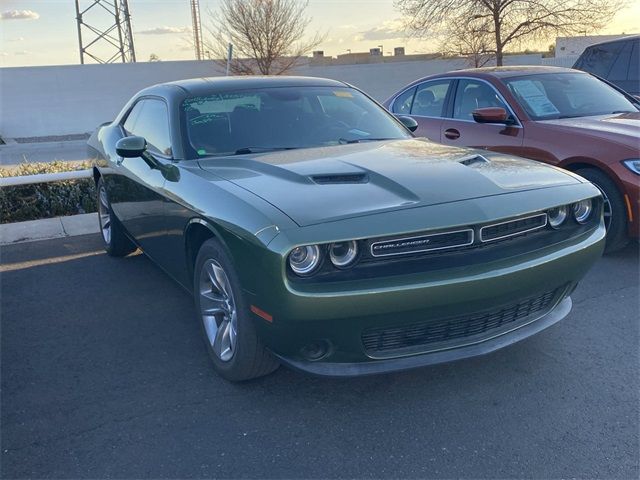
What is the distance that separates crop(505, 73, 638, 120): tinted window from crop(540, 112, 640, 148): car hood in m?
0.19

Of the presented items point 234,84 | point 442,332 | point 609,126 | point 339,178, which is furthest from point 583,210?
point 234,84

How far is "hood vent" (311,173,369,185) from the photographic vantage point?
313 centimetres

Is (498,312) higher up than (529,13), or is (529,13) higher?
(529,13)

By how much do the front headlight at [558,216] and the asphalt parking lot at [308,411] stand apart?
79 cm

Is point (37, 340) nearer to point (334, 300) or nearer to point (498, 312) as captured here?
point (334, 300)

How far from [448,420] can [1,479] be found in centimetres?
201

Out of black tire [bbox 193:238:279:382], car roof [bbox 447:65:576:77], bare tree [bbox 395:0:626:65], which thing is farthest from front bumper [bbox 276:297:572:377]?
bare tree [bbox 395:0:626:65]

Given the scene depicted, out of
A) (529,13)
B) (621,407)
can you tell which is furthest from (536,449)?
(529,13)

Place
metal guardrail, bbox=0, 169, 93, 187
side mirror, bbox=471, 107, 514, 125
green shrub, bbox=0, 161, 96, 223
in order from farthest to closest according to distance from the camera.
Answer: green shrub, bbox=0, 161, 96, 223 → metal guardrail, bbox=0, 169, 93, 187 → side mirror, bbox=471, 107, 514, 125

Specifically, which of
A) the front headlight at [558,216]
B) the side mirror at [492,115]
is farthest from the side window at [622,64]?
the front headlight at [558,216]

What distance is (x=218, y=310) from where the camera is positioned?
3.34 metres

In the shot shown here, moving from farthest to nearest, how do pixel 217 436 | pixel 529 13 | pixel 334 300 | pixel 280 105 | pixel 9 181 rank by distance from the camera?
1. pixel 529 13
2. pixel 9 181
3. pixel 280 105
4. pixel 217 436
5. pixel 334 300

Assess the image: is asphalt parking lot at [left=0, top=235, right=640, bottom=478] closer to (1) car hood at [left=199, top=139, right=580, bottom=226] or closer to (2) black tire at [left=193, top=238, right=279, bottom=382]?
(2) black tire at [left=193, top=238, right=279, bottom=382]

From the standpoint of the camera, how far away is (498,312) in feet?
9.76
